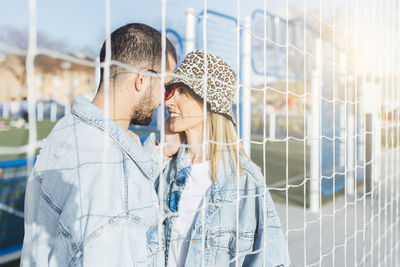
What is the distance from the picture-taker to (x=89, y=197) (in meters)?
0.50

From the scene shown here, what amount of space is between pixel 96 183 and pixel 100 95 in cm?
→ 19

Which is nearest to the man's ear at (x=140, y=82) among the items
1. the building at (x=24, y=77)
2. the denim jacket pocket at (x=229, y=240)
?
the building at (x=24, y=77)

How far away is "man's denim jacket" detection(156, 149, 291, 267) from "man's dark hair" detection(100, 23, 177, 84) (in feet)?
1.16

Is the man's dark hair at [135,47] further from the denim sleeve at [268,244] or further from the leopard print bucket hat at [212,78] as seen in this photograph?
the denim sleeve at [268,244]

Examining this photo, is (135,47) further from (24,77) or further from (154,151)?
(154,151)

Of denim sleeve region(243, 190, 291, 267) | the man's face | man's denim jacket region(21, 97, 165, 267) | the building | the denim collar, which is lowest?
denim sleeve region(243, 190, 291, 267)

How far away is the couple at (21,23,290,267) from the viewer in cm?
51

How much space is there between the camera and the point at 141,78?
0.62 meters

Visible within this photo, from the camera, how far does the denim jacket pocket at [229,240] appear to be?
2.57ft

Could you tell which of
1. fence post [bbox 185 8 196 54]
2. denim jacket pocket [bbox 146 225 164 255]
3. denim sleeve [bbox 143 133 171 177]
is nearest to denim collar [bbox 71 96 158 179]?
denim jacket pocket [bbox 146 225 164 255]

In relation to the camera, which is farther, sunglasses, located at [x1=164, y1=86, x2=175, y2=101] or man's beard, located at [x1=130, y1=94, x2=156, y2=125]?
sunglasses, located at [x1=164, y1=86, x2=175, y2=101]

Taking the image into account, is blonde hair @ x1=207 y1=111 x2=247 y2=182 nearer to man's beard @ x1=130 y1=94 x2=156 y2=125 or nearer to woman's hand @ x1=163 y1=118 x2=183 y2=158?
woman's hand @ x1=163 y1=118 x2=183 y2=158

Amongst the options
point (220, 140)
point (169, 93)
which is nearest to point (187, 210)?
point (220, 140)

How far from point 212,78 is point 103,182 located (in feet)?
1.27
